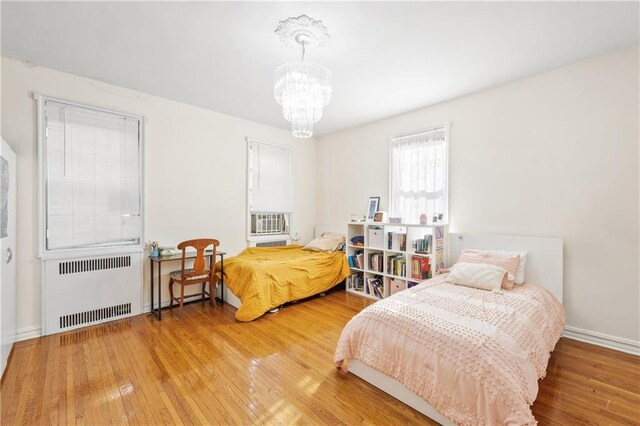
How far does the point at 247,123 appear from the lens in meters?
4.47

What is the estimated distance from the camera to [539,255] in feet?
9.38

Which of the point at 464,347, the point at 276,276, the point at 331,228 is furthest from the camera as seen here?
the point at 331,228

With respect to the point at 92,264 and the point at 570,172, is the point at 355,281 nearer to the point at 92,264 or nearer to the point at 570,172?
the point at 570,172

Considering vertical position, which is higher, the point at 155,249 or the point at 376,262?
the point at 155,249

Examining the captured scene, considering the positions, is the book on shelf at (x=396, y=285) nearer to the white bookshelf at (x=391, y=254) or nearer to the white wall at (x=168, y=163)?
the white bookshelf at (x=391, y=254)

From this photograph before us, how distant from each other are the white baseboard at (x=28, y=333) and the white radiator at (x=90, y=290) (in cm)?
5

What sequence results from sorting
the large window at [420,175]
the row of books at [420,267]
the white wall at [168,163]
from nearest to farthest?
the white wall at [168,163] < the row of books at [420,267] < the large window at [420,175]

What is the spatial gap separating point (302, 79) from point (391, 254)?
2.62m

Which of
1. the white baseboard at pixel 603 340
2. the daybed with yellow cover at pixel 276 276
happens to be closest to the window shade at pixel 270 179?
the daybed with yellow cover at pixel 276 276

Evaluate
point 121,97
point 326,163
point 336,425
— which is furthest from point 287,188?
point 336,425

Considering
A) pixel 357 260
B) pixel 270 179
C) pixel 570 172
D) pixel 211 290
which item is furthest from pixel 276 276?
pixel 570 172

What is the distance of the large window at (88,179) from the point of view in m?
2.88

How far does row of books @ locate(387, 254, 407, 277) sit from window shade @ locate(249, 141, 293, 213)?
204cm

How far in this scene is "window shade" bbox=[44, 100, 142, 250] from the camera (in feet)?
9.55
